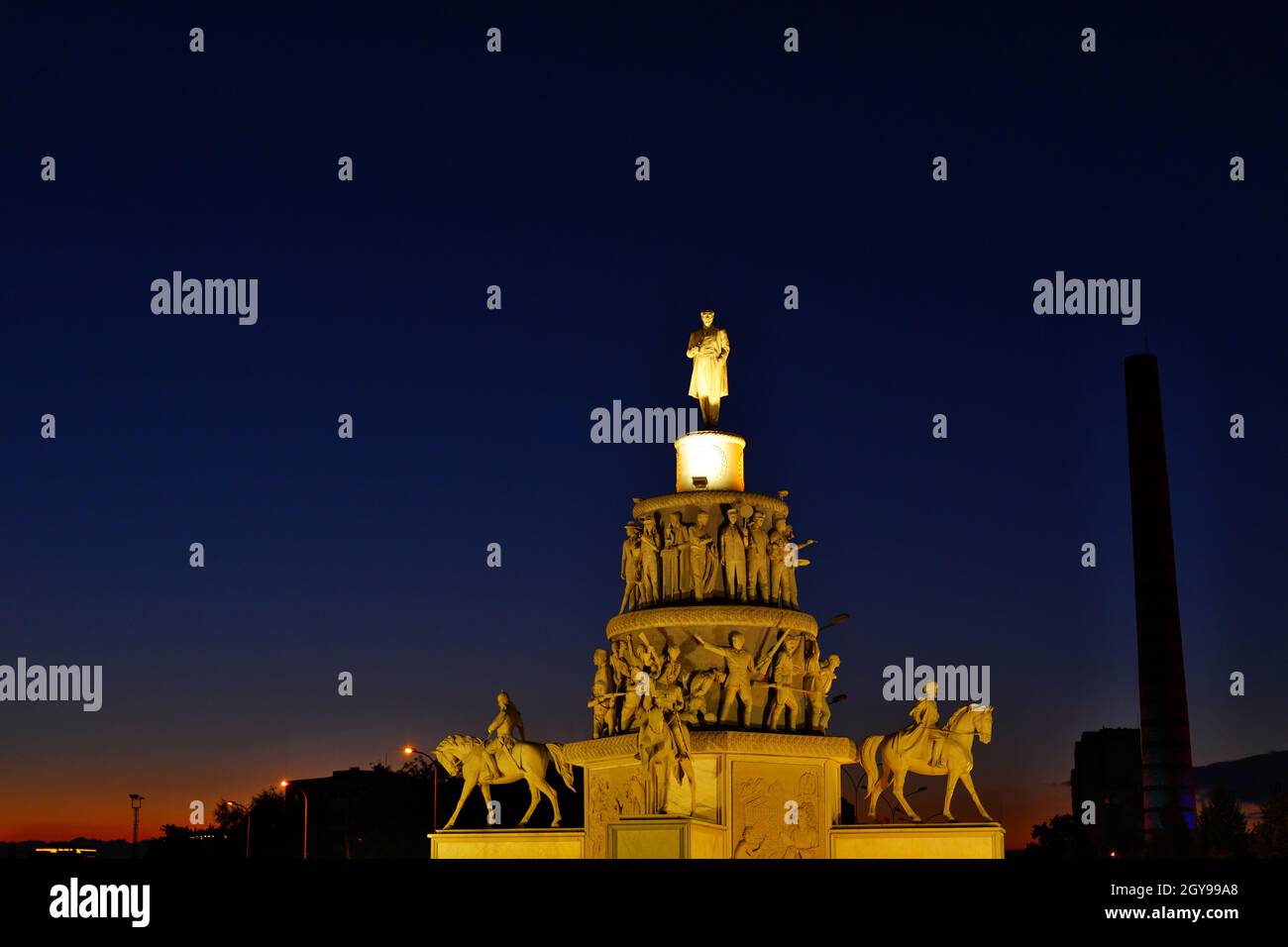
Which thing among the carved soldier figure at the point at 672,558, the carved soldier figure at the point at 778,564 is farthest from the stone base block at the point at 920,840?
the carved soldier figure at the point at 672,558

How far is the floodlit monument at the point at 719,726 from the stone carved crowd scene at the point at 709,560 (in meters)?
0.04

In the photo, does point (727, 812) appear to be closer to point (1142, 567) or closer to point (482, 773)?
point (482, 773)

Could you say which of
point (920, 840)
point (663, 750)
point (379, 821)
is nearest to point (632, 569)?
point (663, 750)

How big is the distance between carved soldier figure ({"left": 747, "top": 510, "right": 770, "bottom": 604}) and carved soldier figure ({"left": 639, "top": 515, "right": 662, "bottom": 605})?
8.02ft

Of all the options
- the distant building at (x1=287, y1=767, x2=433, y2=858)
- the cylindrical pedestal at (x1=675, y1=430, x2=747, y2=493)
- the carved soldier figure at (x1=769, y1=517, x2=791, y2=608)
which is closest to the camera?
the carved soldier figure at (x1=769, y1=517, x2=791, y2=608)

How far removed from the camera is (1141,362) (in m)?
76.4

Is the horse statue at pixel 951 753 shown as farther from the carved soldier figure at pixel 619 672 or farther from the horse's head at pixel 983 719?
the carved soldier figure at pixel 619 672

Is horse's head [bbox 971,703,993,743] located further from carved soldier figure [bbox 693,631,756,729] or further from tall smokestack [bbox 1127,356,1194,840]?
tall smokestack [bbox 1127,356,1194,840]

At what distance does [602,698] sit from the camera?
4678cm

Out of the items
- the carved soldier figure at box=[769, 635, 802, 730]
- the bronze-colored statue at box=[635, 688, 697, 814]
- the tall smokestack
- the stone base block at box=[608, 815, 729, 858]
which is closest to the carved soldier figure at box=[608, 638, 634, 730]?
the carved soldier figure at box=[769, 635, 802, 730]

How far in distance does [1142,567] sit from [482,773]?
124 ft

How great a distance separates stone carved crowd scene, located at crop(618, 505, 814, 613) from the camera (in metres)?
46.8
